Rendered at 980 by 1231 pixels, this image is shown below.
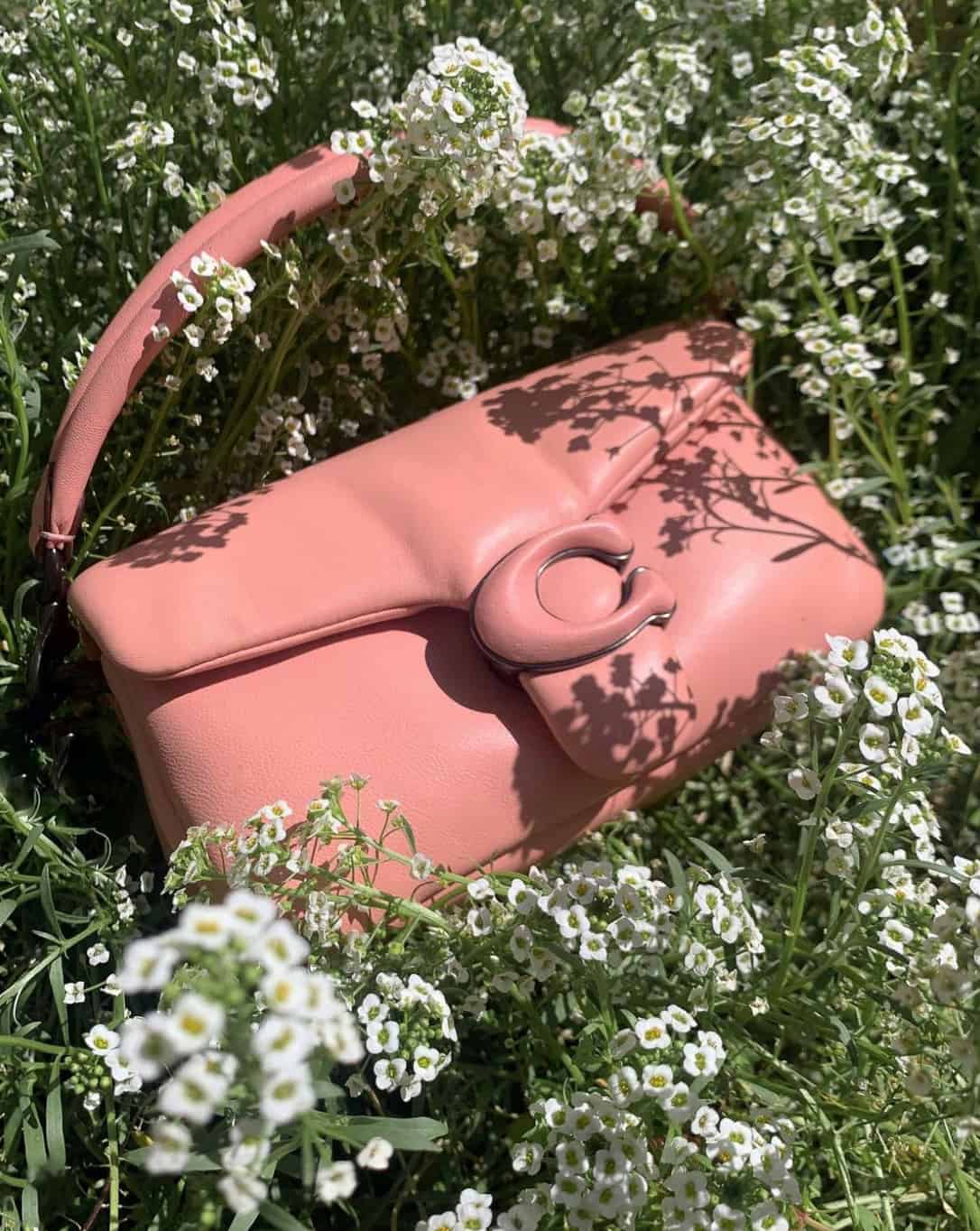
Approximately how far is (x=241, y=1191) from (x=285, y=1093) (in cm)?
12

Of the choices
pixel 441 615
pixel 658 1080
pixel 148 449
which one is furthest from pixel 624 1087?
pixel 148 449

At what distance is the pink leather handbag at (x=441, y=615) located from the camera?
4.84 ft

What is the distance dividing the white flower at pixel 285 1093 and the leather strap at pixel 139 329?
1.05m

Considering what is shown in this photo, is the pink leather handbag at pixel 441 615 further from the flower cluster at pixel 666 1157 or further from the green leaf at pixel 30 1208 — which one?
the green leaf at pixel 30 1208

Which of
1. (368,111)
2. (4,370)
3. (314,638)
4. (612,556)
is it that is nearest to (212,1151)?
(314,638)

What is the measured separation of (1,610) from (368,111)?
101 centimetres

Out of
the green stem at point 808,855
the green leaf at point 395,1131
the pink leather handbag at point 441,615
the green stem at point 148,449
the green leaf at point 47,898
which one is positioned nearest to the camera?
Answer: the green leaf at point 395,1131

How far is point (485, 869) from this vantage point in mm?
1530

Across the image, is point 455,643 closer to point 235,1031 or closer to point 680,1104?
point 680,1104

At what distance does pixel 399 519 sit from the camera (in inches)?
63.1

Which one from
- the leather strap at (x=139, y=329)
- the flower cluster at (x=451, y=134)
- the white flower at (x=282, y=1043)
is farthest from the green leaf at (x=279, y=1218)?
the flower cluster at (x=451, y=134)

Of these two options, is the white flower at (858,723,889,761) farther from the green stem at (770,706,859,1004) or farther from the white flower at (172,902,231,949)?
the white flower at (172,902,231,949)

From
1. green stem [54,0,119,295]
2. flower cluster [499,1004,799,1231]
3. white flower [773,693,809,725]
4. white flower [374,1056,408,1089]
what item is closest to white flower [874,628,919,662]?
white flower [773,693,809,725]

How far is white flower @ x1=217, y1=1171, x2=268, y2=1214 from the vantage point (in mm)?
744
